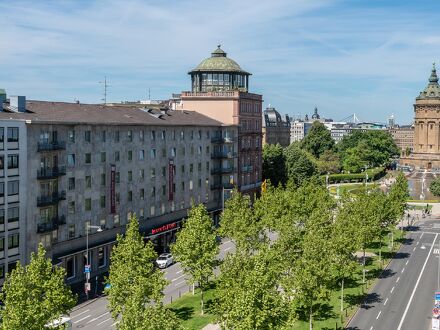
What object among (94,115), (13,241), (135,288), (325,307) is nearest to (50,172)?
(13,241)

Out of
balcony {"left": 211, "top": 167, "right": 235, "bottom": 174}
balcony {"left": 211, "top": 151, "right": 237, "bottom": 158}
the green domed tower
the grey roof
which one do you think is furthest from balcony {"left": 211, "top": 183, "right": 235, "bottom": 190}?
the green domed tower

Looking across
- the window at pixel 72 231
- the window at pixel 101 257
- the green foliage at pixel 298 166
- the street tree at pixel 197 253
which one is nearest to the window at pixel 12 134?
the window at pixel 72 231

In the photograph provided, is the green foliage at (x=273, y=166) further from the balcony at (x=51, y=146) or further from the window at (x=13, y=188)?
the window at (x=13, y=188)

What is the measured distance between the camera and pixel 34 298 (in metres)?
43.8

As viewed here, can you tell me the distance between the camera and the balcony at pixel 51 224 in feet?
232

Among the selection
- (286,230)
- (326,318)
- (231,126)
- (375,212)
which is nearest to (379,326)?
(326,318)

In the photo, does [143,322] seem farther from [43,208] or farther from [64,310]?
[43,208]

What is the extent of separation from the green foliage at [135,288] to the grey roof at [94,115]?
67.4 ft

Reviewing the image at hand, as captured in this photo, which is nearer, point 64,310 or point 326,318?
point 64,310

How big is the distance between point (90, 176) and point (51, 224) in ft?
33.6

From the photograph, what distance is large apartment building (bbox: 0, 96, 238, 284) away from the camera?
6844cm

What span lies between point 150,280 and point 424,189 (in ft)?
495

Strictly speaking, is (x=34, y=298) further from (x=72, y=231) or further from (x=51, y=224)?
(x=72, y=231)

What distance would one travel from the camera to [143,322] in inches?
1502
